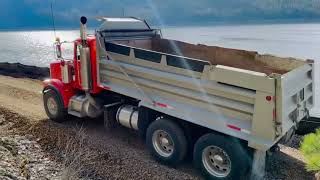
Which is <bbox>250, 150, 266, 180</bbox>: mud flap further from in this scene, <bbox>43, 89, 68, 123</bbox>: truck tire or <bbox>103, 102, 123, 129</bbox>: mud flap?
<bbox>43, 89, 68, 123</bbox>: truck tire

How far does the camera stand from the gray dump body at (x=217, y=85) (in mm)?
4992

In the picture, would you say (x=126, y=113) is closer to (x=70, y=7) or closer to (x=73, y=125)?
(x=73, y=125)

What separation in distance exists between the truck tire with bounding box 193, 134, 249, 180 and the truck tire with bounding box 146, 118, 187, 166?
0.34 m

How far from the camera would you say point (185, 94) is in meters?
5.96

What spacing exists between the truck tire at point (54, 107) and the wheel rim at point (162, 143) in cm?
303

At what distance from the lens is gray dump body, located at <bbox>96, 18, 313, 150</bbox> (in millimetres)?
4992

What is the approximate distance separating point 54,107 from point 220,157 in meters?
4.77

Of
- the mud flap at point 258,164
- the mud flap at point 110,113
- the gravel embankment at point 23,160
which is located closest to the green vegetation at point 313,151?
the mud flap at point 258,164

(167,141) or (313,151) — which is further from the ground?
(313,151)

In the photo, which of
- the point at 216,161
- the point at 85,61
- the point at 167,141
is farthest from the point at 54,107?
the point at 216,161

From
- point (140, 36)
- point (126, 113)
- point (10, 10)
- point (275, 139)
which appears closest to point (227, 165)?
point (275, 139)

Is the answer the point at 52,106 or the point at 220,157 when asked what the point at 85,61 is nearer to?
the point at 52,106

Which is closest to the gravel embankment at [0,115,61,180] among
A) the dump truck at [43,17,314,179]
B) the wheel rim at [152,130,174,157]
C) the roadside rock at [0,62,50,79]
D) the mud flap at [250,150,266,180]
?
the dump truck at [43,17,314,179]

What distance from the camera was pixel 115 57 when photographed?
279 inches
